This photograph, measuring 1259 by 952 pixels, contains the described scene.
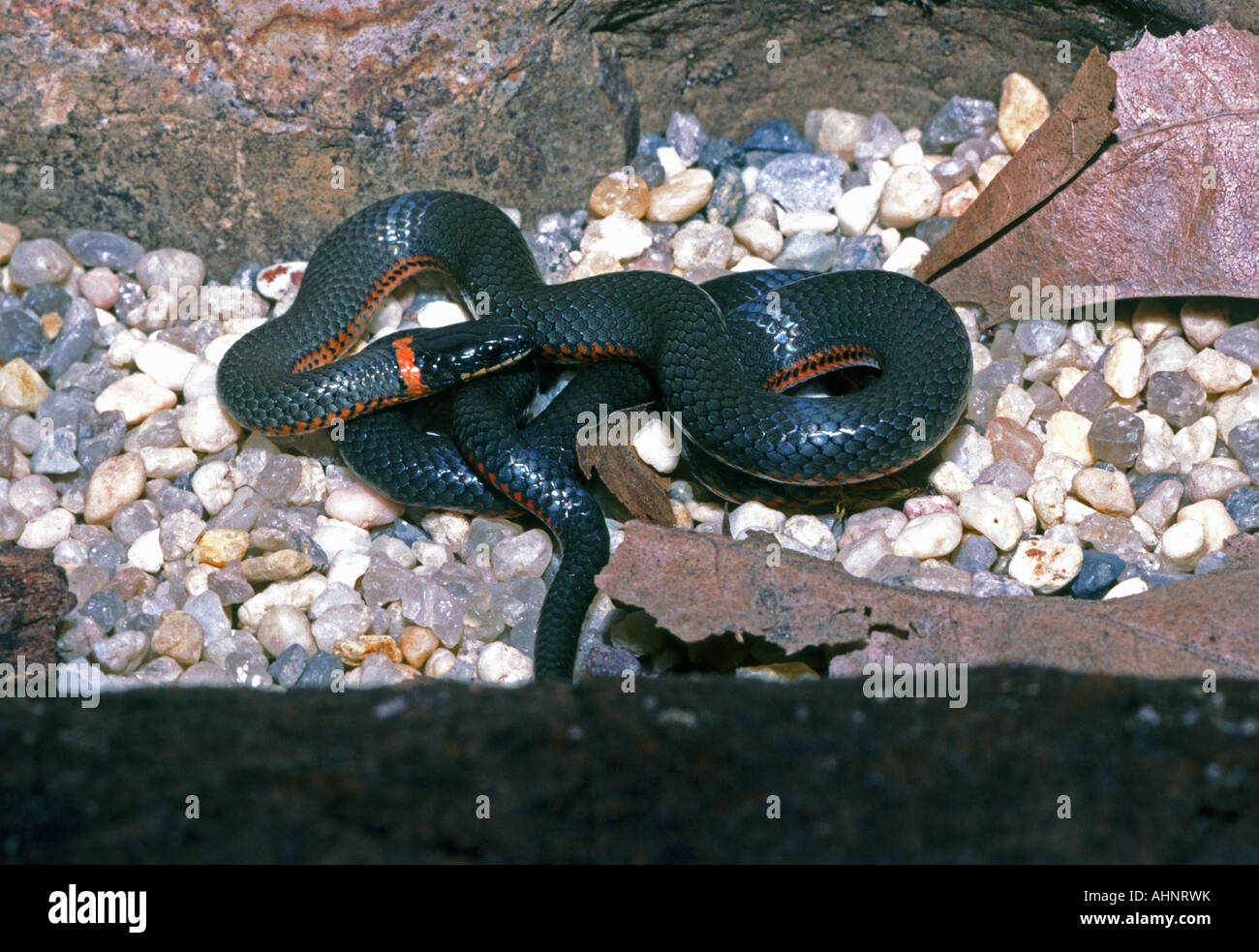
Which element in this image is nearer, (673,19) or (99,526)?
(99,526)

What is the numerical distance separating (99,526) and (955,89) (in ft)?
20.2

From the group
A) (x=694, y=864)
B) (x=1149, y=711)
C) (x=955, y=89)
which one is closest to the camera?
(x=694, y=864)

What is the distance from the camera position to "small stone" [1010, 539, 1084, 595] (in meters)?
4.80

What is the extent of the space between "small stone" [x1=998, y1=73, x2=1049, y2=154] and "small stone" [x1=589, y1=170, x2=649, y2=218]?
8.09 feet

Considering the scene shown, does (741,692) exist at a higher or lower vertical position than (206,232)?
lower

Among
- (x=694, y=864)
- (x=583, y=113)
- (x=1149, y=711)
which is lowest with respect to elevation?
(x=694, y=864)

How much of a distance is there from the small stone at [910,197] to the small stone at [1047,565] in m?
2.60

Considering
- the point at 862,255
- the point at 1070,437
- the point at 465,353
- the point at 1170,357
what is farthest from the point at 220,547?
the point at 1170,357

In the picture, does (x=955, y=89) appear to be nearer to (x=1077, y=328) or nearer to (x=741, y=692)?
(x=1077, y=328)

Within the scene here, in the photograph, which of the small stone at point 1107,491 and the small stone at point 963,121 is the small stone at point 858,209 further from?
the small stone at point 1107,491

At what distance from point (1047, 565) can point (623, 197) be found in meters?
3.64

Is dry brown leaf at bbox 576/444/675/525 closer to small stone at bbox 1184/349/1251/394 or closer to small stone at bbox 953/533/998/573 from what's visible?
small stone at bbox 953/533/998/573

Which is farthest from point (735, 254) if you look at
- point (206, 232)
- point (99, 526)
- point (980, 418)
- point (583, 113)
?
point (99, 526)

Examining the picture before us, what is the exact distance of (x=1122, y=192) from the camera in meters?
5.57
